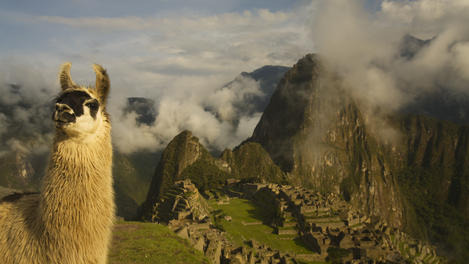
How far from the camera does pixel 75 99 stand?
9.61ft

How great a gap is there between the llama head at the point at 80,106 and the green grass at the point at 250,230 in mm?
26367

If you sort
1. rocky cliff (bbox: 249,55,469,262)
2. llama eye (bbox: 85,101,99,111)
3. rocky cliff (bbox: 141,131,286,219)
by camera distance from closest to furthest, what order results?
llama eye (bbox: 85,101,99,111), rocky cliff (bbox: 141,131,286,219), rocky cliff (bbox: 249,55,469,262)

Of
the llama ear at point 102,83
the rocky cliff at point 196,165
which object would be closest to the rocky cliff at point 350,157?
Result: the rocky cliff at point 196,165

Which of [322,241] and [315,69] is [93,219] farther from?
[315,69]

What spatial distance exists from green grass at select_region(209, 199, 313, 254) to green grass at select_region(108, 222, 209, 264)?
15957 millimetres

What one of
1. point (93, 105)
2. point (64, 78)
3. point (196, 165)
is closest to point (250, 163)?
point (196, 165)

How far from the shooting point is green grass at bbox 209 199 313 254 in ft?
103

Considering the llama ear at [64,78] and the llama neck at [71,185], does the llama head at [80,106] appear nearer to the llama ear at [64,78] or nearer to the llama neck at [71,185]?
the llama ear at [64,78]

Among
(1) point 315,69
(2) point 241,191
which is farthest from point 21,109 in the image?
(1) point 315,69

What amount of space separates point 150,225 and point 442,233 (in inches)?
6082

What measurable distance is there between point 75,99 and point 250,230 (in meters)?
33.7

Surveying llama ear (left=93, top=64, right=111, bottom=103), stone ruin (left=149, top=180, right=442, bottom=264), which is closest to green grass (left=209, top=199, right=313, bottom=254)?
stone ruin (left=149, top=180, right=442, bottom=264)

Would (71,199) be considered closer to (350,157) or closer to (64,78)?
(64,78)

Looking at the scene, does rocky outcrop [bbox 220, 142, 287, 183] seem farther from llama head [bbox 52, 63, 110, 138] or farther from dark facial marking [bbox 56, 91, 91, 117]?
dark facial marking [bbox 56, 91, 91, 117]
